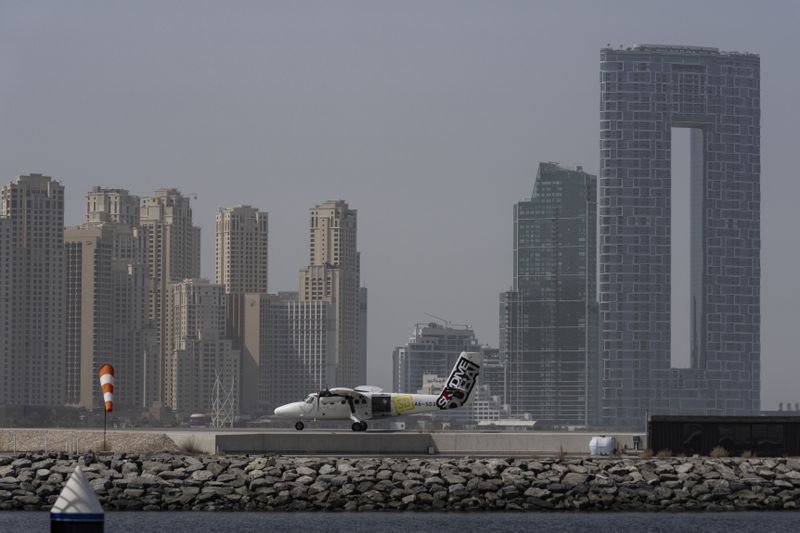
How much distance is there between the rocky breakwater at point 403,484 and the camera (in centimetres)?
4697

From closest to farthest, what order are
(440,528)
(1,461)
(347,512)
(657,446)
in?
(440,528)
(347,512)
(1,461)
(657,446)

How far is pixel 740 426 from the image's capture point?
5428 centimetres

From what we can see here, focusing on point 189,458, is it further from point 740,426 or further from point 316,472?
point 740,426

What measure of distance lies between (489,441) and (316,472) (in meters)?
9.95

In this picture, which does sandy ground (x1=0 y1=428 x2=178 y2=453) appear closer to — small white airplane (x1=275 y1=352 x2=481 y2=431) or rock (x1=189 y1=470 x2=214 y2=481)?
rock (x1=189 y1=470 x2=214 y2=481)

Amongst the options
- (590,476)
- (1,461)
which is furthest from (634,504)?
(1,461)

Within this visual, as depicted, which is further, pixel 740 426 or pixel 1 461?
pixel 740 426

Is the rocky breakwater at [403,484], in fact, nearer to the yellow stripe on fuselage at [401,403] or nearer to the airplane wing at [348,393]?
the yellow stripe on fuselage at [401,403]

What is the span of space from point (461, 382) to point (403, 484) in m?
21.0

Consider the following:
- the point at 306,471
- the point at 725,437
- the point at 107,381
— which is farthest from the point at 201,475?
the point at 725,437

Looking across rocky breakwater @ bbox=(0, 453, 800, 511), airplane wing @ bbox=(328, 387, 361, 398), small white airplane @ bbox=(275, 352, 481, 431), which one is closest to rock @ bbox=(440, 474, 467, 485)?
rocky breakwater @ bbox=(0, 453, 800, 511)

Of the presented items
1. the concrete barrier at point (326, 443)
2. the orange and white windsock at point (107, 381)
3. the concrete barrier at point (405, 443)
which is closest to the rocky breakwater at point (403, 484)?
the orange and white windsock at point (107, 381)

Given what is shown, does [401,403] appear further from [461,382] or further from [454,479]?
[454,479]

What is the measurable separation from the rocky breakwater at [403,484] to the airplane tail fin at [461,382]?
58.0ft
